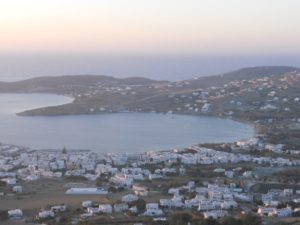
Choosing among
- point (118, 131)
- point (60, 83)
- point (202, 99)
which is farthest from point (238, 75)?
point (118, 131)

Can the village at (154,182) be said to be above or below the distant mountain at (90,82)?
below

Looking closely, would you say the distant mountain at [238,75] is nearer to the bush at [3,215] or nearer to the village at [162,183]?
the village at [162,183]

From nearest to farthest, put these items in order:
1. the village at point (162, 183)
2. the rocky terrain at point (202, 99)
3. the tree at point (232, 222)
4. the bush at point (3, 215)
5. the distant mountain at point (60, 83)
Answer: the tree at point (232, 222) < the bush at point (3, 215) < the village at point (162, 183) < the rocky terrain at point (202, 99) < the distant mountain at point (60, 83)

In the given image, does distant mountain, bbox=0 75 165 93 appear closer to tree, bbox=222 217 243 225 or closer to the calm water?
the calm water

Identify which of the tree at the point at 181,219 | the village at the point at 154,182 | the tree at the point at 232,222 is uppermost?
the tree at the point at 232,222

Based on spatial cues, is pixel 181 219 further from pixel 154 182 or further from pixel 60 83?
pixel 60 83

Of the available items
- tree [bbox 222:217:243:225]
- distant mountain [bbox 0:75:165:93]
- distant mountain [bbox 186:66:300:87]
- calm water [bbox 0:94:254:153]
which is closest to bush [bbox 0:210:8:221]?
tree [bbox 222:217:243:225]

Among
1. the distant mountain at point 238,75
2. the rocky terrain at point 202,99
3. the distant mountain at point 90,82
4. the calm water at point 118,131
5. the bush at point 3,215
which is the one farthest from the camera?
the distant mountain at point 90,82

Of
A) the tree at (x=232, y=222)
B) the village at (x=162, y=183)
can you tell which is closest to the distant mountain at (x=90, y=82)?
the village at (x=162, y=183)

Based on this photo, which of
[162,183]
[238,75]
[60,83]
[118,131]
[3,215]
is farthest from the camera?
[238,75]
